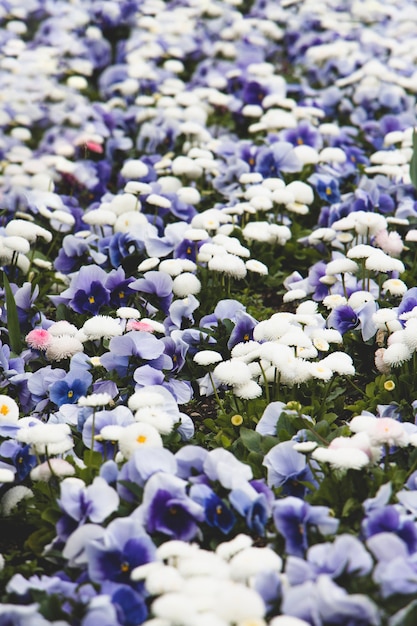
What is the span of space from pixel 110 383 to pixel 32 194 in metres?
1.55

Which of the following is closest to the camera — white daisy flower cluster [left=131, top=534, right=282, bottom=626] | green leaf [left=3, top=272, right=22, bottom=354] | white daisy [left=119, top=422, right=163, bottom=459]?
white daisy flower cluster [left=131, top=534, right=282, bottom=626]

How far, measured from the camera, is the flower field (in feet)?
5.98

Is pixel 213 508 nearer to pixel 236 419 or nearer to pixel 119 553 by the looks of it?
pixel 119 553

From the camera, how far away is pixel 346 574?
1.78 meters

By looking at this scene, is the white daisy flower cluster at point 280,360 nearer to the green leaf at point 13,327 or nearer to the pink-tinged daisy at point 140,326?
the pink-tinged daisy at point 140,326

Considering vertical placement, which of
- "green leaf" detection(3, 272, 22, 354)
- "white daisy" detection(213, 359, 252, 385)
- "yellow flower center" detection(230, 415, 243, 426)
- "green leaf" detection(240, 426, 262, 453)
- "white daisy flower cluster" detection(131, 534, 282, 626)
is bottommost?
"green leaf" detection(3, 272, 22, 354)

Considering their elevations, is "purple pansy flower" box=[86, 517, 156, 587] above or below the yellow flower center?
above

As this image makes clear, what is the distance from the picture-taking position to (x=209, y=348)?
2906mm

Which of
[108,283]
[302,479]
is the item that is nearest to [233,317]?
[108,283]

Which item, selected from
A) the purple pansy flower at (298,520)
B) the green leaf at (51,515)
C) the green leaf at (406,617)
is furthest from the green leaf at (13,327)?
the green leaf at (406,617)

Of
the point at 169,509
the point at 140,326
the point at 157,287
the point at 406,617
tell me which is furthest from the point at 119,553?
the point at 157,287

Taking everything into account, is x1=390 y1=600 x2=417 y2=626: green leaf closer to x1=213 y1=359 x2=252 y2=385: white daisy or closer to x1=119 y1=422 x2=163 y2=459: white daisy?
x1=119 y1=422 x2=163 y2=459: white daisy

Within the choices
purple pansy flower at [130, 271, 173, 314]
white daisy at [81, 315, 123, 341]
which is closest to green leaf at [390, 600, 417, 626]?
white daisy at [81, 315, 123, 341]

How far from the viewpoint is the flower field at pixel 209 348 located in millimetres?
1822
